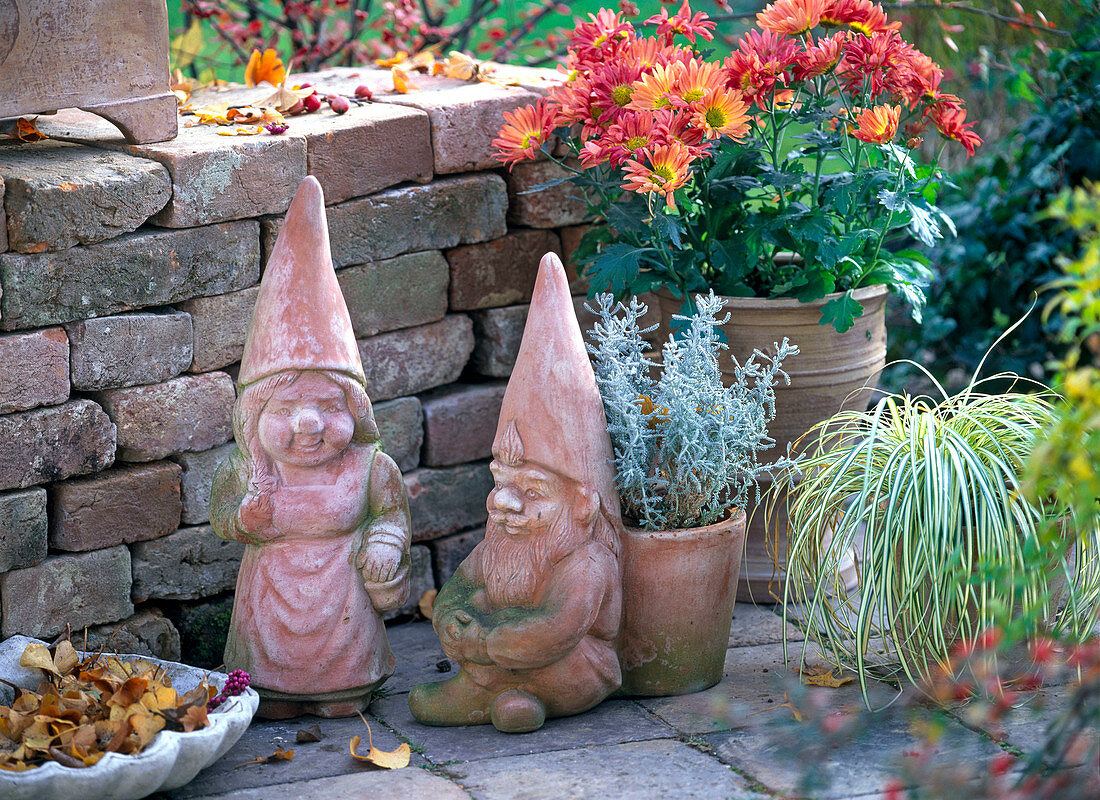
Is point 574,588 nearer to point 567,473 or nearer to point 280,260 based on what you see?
point 567,473

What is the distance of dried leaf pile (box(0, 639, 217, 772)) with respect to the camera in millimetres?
2350

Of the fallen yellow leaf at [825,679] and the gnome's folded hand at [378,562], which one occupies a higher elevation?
the gnome's folded hand at [378,562]

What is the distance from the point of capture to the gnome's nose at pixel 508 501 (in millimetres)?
2682

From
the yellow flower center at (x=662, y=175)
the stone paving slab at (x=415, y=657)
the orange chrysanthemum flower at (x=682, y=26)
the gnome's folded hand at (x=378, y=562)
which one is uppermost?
the orange chrysanthemum flower at (x=682, y=26)

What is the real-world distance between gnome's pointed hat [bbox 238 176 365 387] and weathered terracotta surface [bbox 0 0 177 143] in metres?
0.60

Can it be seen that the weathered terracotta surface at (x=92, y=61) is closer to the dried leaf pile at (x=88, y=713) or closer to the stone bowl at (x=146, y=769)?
the dried leaf pile at (x=88, y=713)

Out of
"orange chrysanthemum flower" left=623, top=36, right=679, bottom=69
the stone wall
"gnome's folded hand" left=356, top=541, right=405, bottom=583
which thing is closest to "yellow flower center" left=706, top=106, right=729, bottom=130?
"orange chrysanthemum flower" left=623, top=36, right=679, bottom=69

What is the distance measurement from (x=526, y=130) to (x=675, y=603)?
1.30m

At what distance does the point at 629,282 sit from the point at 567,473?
0.74 meters

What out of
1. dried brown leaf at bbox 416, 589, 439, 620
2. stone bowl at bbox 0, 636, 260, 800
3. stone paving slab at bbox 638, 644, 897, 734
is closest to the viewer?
stone bowl at bbox 0, 636, 260, 800

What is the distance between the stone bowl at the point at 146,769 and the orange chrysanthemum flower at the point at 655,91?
1.69m

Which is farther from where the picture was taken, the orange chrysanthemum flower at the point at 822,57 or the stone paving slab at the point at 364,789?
the orange chrysanthemum flower at the point at 822,57

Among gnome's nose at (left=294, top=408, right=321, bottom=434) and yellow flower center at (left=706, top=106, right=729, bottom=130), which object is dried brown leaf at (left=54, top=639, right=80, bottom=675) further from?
yellow flower center at (left=706, top=106, right=729, bottom=130)

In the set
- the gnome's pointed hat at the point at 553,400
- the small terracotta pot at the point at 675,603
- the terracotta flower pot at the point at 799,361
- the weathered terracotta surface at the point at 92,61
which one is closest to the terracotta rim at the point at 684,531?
the small terracotta pot at the point at 675,603
